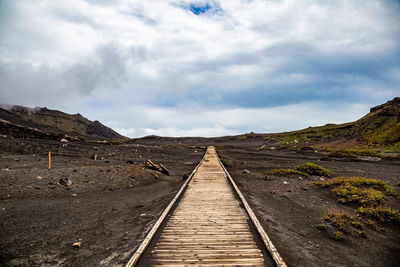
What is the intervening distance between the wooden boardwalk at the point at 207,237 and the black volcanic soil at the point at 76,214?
1.01 m

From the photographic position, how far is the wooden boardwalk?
444cm

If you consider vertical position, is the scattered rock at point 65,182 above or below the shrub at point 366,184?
above

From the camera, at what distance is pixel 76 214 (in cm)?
816

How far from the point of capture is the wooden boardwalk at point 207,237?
444 cm

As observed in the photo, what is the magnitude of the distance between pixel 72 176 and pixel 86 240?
722 centimetres

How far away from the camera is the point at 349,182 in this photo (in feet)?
41.0

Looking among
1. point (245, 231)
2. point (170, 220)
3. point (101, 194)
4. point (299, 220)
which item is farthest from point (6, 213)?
point (299, 220)

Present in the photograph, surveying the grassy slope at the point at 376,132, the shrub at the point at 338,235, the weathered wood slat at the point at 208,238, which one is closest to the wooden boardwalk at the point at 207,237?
the weathered wood slat at the point at 208,238

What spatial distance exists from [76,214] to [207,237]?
19.2 feet

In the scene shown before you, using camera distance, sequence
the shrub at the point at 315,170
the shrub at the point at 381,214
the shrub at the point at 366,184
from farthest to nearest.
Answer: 1. the shrub at the point at 315,170
2. the shrub at the point at 366,184
3. the shrub at the point at 381,214

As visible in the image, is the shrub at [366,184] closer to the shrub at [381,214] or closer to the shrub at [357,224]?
the shrub at [381,214]

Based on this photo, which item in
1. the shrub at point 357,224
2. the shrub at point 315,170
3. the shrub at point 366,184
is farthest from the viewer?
the shrub at point 315,170

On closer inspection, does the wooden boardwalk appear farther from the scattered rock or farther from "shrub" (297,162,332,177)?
"shrub" (297,162,332,177)

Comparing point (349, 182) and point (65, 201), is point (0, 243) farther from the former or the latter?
point (349, 182)
